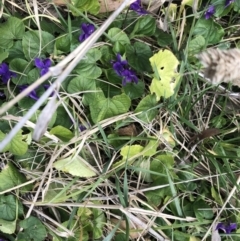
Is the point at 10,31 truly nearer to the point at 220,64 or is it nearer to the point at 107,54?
the point at 107,54

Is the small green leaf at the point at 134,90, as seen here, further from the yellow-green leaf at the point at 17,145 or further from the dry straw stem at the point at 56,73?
the dry straw stem at the point at 56,73

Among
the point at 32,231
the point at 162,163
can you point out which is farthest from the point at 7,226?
the point at 162,163

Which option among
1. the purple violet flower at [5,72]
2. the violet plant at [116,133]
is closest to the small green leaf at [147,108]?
the violet plant at [116,133]

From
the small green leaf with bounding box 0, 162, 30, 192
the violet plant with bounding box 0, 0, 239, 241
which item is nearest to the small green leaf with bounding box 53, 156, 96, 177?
the violet plant with bounding box 0, 0, 239, 241

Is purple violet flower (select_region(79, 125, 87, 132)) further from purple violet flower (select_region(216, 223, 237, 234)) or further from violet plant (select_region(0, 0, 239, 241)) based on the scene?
purple violet flower (select_region(216, 223, 237, 234))

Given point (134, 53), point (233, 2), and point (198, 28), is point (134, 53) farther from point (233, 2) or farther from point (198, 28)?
point (233, 2)
